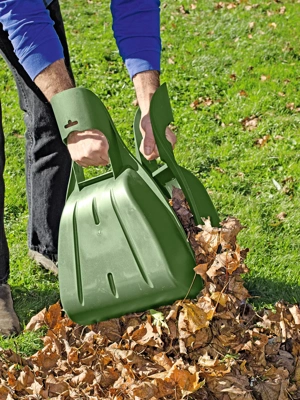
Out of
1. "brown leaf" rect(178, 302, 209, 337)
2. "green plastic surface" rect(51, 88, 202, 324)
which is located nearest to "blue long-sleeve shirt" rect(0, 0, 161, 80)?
"green plastic surface" rect(51, 88, 202, 324)

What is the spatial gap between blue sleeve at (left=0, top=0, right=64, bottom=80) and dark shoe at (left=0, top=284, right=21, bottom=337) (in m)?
1.23

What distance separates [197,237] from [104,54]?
4.21 m

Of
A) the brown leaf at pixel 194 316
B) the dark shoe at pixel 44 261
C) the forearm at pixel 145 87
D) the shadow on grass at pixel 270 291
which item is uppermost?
the forearm at pixel 145 87

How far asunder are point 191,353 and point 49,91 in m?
1.07

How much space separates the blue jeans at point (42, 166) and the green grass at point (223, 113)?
0.71 feet

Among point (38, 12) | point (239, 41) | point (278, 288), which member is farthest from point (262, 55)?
point (38, 12)

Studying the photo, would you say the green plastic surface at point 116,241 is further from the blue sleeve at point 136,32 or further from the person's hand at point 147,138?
the blue sleeve at point 136,32

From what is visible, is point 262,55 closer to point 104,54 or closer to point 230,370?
point 104,54

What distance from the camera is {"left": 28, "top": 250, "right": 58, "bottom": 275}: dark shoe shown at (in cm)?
338

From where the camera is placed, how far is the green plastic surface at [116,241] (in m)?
2.12

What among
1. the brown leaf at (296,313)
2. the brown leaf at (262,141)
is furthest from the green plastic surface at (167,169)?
the brown leaf at (262,141)

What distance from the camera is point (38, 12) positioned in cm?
226

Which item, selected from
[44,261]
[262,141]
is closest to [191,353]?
[44,261]

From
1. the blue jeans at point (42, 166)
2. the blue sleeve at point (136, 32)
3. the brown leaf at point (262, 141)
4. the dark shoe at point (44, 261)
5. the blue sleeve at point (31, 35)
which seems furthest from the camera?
the brown leaf at point (262, 141)
